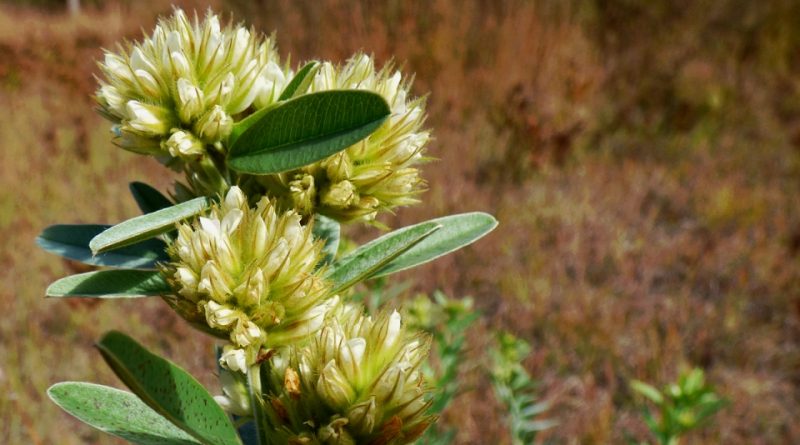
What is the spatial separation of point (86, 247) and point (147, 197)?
102 mm

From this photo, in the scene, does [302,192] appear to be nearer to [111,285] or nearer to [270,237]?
[270,237]

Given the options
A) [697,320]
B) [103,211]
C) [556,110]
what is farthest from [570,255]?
[103,211]

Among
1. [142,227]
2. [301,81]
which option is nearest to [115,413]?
[142,227]

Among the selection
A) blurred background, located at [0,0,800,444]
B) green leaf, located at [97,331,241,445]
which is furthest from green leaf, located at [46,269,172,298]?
blurred background, located at [0,0,800,444]

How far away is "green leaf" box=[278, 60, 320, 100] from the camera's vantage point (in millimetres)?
779

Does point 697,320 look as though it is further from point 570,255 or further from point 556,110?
point 556,110

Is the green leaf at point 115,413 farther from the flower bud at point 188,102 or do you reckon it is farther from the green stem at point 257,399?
the flower bud at point 188,102

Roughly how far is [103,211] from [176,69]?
4574 mm

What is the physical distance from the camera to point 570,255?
4344 mm

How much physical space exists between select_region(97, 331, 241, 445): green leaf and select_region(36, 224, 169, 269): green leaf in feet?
0.66

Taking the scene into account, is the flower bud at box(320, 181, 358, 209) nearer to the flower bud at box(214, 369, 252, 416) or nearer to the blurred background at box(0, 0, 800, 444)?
the flower bud at box(214, 369, 252, 416)

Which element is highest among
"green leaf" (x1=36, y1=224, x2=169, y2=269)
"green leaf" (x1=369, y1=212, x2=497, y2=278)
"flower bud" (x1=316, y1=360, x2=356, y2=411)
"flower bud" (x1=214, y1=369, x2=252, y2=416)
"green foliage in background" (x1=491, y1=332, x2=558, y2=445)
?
"green leaf" (x1=36, y1=224, x2=169, y2=269)

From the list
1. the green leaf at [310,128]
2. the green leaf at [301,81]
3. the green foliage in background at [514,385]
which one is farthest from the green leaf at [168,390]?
the green foliage in background at [514,385]

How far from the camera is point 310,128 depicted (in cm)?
73
